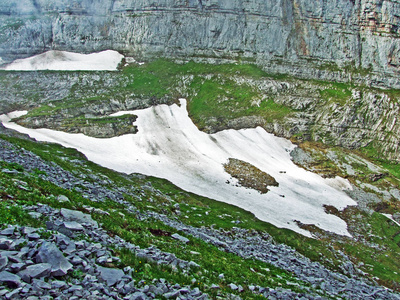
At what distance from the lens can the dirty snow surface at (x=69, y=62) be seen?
122312 mm

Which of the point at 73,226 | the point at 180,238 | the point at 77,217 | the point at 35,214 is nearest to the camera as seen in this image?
the point at 73,226

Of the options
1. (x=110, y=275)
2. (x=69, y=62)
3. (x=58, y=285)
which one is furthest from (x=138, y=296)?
(x=69, y=62)

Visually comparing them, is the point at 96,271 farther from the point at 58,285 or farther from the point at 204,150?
the point at 204,150

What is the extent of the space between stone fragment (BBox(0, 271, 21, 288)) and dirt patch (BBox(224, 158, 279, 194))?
56865mm

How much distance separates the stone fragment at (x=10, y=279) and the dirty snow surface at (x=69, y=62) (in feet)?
415

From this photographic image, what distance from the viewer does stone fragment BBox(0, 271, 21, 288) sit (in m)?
7.47

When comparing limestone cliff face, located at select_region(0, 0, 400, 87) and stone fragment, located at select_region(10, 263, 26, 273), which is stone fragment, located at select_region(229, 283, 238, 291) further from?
limestone cliff face, located at select_region(0, 0, 400, 87)

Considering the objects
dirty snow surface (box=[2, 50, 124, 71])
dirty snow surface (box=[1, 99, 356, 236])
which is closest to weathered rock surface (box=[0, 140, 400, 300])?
dirty snow surface (box=[1, 99, 356, 236])

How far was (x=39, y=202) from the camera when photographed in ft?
47.8

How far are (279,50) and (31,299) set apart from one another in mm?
134872

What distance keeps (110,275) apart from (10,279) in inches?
122

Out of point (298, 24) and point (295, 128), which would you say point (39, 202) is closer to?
point (295, 128)

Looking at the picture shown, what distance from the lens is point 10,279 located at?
750 cm

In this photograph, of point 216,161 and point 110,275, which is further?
point 216,161
